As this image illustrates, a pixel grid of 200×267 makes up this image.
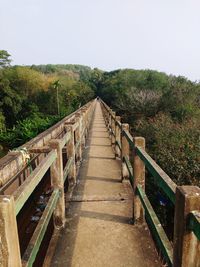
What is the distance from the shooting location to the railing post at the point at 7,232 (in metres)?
1.23

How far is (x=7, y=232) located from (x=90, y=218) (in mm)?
2106

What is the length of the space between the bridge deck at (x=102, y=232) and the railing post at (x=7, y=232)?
1.28 meters

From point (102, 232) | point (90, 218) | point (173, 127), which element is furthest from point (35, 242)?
point (173, 127)

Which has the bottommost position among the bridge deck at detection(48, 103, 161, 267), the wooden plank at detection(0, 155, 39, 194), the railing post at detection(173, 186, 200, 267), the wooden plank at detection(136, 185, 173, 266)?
the bridge deck at detection(48, 103, 161, 267)

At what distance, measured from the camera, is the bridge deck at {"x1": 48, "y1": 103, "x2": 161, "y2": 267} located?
246cm

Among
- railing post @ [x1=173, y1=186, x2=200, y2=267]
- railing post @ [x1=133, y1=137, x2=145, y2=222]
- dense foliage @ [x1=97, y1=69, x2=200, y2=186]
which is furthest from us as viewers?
dense foliage @ [x1=97, y1=69, x2=200, y2=186]

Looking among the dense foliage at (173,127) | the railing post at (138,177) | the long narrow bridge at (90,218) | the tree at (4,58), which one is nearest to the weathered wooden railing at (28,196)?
the long narrow bridge at (90,218)

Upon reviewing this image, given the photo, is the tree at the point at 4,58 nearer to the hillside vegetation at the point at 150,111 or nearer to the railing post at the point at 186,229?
the hillside vegetation at the point at 150,111

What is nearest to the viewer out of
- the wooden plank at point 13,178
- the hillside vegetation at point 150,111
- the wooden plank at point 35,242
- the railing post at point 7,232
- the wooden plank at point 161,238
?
the railing post at point 7,232

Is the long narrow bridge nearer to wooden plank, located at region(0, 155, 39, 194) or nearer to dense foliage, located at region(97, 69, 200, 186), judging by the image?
wooden plank, located at region(0, 155, 39, 194)

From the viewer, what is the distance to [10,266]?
50.8 inches

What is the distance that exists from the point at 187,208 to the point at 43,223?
134cm

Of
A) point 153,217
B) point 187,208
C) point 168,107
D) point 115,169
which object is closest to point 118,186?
point 115,169

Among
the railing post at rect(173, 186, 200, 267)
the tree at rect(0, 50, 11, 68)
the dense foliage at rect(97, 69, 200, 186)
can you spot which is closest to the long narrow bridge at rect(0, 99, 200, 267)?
the railing post at rect(173, 186, 200, 267)
